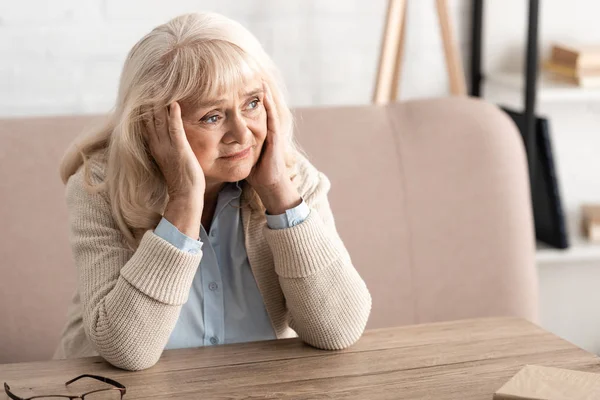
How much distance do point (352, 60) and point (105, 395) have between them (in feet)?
5.39

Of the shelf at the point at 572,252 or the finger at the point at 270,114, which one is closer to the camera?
the finger at the point at 270,114

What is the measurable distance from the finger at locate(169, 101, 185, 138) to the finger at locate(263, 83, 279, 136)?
0.47 ft

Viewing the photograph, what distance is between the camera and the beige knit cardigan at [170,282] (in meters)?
1.36

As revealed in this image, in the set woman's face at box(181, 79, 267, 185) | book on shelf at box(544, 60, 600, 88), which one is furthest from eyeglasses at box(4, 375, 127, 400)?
book on shelf at box(544, 60, 600, 88)

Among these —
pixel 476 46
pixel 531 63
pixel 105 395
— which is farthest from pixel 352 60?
pixel 105 395

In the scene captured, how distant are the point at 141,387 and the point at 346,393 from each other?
0.28 meters

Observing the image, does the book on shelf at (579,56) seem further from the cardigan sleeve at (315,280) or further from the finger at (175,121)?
the finger at (175,121)

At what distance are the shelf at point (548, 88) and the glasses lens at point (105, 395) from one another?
5.62 ft

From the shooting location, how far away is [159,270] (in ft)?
4.48

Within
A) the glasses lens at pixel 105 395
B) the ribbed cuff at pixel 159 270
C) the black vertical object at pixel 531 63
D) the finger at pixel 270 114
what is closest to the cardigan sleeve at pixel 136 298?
the ribbed cuff at pixel 159 270

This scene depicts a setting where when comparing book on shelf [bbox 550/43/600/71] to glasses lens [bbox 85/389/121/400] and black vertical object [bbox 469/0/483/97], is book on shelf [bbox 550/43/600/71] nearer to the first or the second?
black vertical object [bbox 469/0/483/97]

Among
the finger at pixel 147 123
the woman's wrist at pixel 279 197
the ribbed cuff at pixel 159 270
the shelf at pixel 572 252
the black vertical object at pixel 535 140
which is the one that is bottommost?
the shelf at pixel 572 252

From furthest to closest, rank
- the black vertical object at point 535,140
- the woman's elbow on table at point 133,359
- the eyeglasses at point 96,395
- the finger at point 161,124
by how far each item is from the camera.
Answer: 1. the black vertical object at point 535,140
2. the finger at point 161,124
3. the woman's elbow on table at point 133,359
4. the eyeglasses at point 96,395

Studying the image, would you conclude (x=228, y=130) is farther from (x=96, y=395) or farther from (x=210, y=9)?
(x=210, y=9)
